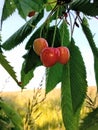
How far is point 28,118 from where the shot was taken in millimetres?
3166

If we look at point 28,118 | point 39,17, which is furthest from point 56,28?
point 28,118

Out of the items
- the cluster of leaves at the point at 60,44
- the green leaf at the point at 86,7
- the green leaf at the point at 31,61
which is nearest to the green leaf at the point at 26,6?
the cluster of leaves at the point at 60,44

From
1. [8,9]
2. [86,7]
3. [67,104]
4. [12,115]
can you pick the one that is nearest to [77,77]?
[67,104]

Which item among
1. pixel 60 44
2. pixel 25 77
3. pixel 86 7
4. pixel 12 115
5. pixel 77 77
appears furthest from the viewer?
pixel 12 115

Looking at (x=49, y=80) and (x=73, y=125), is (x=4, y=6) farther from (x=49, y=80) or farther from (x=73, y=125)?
(x=73, y=125)

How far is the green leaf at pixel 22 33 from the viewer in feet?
5.29

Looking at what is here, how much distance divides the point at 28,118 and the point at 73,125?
1.78m

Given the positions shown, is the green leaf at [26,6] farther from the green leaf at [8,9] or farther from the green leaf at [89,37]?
the green leaf at [89,37]

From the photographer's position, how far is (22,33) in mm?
1617

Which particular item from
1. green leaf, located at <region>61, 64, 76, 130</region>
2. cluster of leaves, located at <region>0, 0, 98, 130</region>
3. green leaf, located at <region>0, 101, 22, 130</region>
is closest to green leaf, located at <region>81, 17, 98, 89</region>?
cluster of leaves, located at <region>0, 0, 98, 130</region>

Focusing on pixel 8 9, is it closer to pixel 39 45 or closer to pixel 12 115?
pixel 39 45

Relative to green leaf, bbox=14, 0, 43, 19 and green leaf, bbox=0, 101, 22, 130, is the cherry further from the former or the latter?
green leaf, bbox=0, 101, 22, 130

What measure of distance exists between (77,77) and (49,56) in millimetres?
162

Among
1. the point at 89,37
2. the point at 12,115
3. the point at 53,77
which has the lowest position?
the point at 12,115
